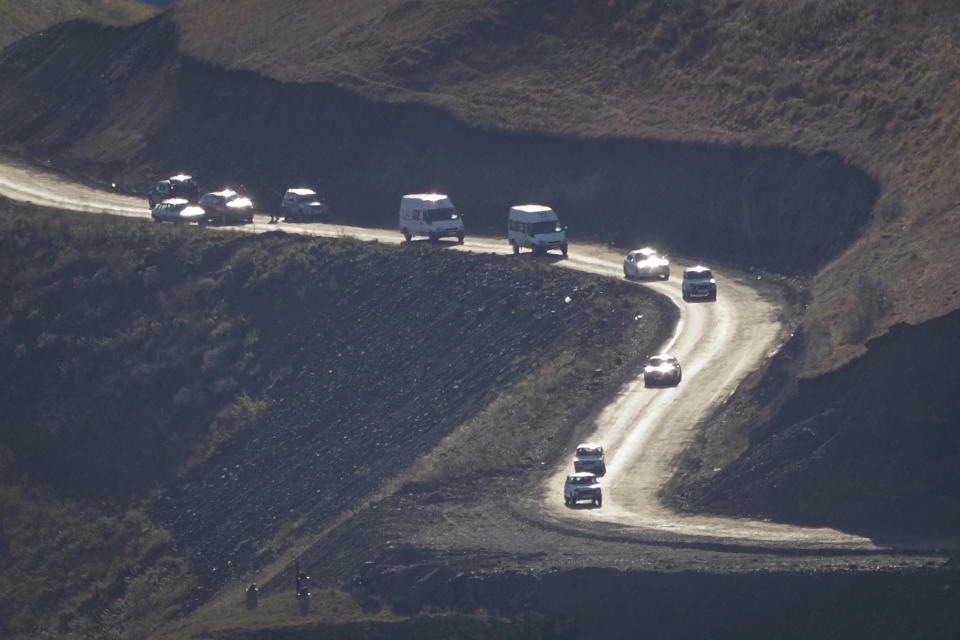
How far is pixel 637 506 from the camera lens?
167ft

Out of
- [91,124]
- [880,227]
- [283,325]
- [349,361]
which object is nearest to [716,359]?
[880,227]

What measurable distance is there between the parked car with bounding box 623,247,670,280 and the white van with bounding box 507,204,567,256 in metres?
4.19

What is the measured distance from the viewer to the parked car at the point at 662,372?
59.2 m

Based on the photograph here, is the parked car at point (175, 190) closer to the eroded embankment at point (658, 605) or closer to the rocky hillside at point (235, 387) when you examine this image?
the rocky hillside at point (235, 387)

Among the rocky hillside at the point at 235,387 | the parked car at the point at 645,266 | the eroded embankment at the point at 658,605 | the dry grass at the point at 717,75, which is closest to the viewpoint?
the eroded embankment at the point at 658,605

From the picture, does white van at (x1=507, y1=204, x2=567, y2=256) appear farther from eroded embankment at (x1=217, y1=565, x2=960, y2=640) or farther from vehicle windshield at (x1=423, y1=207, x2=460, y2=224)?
eroded embankment at (x1=217, y1=565, x2=960, y2=640)

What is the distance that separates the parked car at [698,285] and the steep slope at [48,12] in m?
81.6

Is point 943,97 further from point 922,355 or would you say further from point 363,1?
point 363,1

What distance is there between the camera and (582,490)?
51125mm

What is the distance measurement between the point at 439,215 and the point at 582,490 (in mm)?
28926

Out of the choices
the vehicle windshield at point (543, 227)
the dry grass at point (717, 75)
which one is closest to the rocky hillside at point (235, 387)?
the vehicle windshield at point (543, 227)

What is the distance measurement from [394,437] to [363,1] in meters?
48.7

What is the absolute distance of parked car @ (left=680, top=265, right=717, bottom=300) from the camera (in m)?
66.9

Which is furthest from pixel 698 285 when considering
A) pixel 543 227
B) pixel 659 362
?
pixel 543 227
